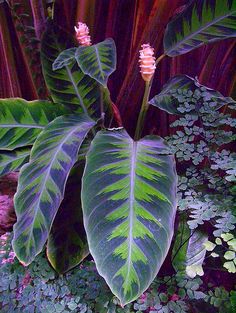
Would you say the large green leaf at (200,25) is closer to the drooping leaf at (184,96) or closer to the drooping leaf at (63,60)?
the drooping leaf at (184,96)

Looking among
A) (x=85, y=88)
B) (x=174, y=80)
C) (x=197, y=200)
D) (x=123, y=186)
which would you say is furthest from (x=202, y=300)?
(x=85, y=88)

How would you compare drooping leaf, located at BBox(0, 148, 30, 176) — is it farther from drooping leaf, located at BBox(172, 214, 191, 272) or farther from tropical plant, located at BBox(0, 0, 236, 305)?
drooping leaf, located at BBox(172, 214, 191, 272)

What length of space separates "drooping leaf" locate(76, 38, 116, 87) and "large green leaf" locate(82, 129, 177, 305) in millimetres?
191

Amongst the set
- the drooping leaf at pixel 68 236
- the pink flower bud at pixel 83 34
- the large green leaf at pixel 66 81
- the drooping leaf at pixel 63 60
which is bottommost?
the drooping leaf at pixel 68 236

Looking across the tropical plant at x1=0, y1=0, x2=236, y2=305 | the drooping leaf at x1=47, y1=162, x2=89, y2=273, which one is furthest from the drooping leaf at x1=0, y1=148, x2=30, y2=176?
the drooping leaf at x1=47, y1=162, x2=89, y2=273

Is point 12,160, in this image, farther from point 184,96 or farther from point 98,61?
point 184,96

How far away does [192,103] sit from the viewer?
120 centimetres

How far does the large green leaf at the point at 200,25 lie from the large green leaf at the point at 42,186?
18.9 inches

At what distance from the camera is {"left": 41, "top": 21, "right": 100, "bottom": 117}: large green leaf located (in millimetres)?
1464

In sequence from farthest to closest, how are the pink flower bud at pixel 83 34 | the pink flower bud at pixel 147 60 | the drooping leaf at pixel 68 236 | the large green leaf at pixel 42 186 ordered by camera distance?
the pink flower bud at pixel 83 34, the pink flower bud at pixel 147 60, the drooping leaf at pixel 68 236, the large green leaf at pixel 42 186

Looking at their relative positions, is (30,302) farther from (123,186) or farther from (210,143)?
(210,143)

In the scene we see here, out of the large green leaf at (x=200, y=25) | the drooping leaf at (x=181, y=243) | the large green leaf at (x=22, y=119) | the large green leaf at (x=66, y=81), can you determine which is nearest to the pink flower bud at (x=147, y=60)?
the large green leaf at (x=200, y=25)

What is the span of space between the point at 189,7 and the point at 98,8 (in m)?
0.56

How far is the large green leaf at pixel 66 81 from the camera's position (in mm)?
1464
